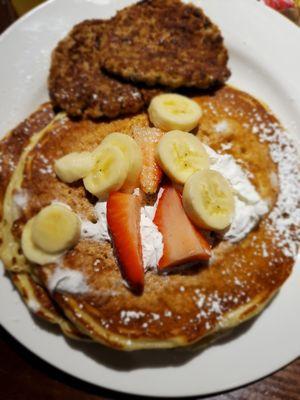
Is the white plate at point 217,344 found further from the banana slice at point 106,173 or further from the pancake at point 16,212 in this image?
the banana slice at point 106,173

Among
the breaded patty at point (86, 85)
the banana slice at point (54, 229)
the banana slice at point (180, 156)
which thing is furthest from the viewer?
the breaded patty at point (86, 85)

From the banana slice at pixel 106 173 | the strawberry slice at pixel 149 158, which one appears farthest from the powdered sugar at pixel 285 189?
the banana slice at pixel 106 173

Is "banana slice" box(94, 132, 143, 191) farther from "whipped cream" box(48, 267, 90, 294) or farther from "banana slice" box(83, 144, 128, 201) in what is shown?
"whipped cream" box(48, 267, 90, 294)

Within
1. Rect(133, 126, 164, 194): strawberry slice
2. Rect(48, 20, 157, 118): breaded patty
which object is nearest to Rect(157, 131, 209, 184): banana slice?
Rect(133, 126, 164, 194): strawberry slice

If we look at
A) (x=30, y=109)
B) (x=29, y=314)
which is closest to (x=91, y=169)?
(x=30, y=109)

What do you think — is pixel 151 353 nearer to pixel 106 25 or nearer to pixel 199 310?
pixel 199 310

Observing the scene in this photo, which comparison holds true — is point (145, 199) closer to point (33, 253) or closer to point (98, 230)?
point (98, 230)

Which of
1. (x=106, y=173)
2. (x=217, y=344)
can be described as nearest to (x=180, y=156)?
(x=106, y=173)
